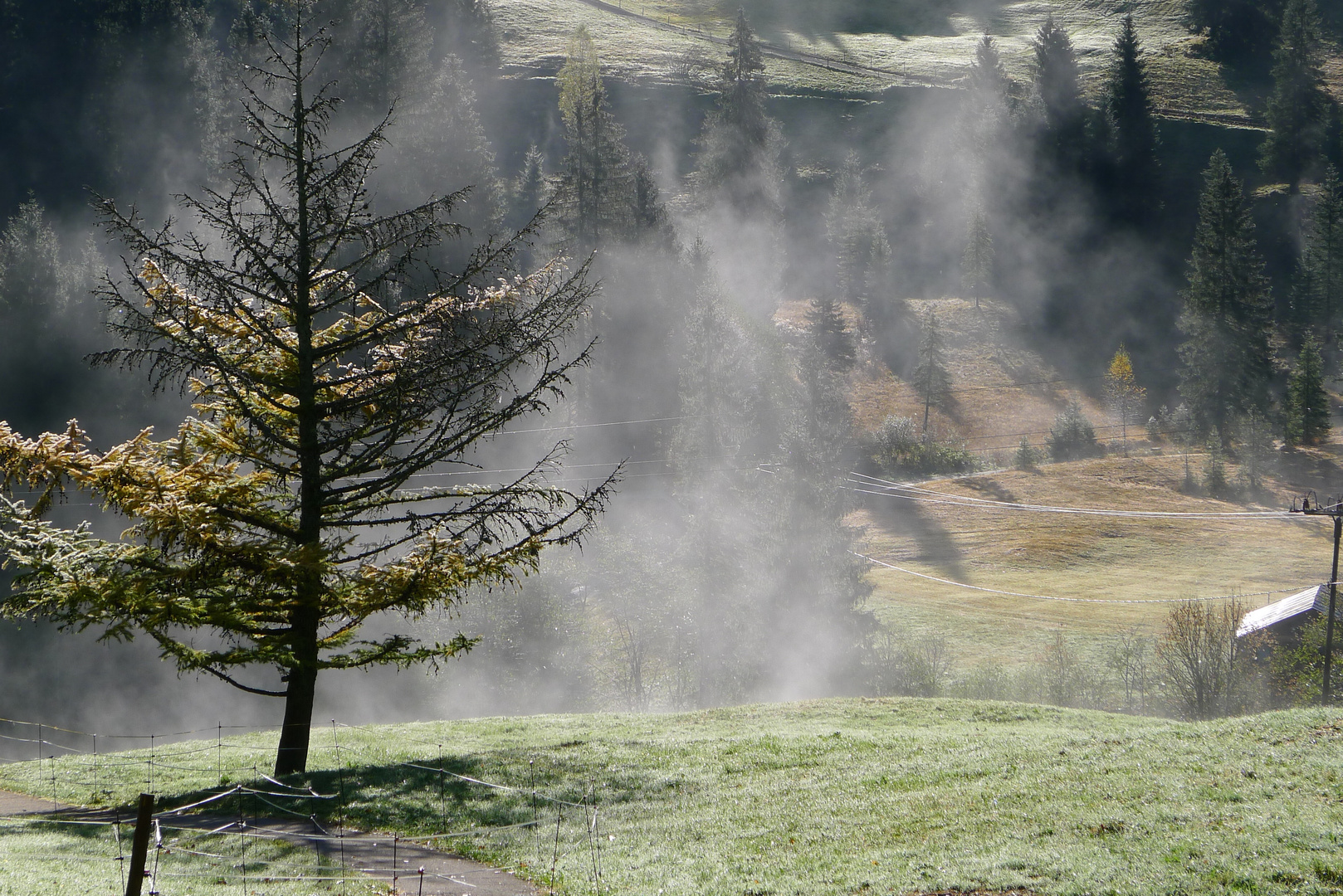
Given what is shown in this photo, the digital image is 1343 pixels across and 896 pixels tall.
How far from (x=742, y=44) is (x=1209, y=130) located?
44795 mm

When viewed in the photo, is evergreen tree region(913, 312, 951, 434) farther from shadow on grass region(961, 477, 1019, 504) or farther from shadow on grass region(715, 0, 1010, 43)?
shadow on grass region(715, 0, 1010, 43)

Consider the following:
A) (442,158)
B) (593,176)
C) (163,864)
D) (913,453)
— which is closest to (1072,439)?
(913,453)

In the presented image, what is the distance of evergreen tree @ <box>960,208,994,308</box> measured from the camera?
7638 cm

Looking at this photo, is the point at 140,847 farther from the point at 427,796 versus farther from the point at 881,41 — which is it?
the point at 881,41

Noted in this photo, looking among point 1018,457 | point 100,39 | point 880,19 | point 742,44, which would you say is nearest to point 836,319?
point 1018,457

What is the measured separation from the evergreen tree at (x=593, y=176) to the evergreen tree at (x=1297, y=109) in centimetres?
6095

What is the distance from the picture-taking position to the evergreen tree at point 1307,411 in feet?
183

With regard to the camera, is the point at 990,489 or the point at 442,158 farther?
the point at 990,489

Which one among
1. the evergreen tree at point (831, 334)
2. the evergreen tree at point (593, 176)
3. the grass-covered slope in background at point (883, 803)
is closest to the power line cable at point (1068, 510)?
the evergreen tree at point (831, 334)

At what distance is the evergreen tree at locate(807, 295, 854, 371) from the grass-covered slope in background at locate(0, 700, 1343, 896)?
46550 millimetres

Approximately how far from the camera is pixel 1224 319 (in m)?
62.6

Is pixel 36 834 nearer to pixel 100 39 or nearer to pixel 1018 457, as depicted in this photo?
pixel 1018 457

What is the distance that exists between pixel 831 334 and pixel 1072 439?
15816 millimetres

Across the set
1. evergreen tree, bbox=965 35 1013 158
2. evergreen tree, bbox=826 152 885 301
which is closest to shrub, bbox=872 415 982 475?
evergreen tree, bbox=826 152 885 301
